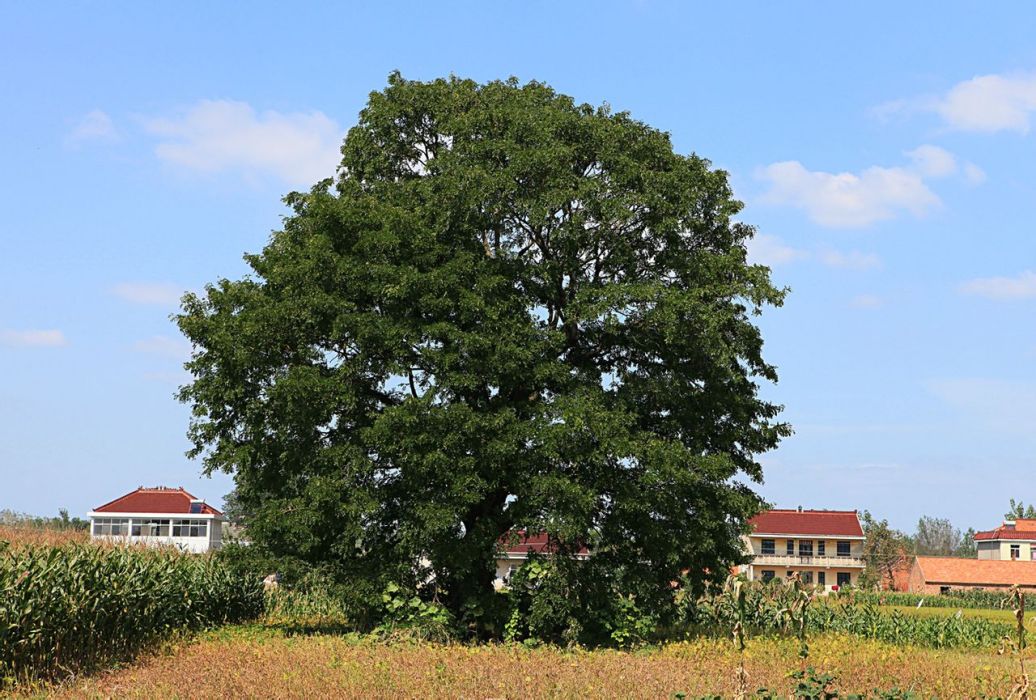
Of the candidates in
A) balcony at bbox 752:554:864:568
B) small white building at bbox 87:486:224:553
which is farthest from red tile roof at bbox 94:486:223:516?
balcony at bbox 752:554:864:568

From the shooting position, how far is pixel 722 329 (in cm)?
2588

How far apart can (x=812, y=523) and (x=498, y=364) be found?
74.4 metres

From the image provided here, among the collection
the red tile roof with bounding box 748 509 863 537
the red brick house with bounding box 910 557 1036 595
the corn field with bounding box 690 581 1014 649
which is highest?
the red tile roof with bounding box 748 509 863 537

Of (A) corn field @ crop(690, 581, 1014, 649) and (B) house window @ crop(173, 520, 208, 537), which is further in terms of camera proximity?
(B) house window @ crop(173, 520, 208, 537)

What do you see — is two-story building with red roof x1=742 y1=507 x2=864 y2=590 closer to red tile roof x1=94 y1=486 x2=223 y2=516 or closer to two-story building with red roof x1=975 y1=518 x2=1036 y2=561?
two-story building with red roof x1=975 y1=518 x2=1036 y2=561

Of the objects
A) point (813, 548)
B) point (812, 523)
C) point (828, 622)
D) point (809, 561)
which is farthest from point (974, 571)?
point (828, 622)

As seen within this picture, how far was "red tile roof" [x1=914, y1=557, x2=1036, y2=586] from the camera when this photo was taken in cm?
8462

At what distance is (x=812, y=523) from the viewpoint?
299 ft

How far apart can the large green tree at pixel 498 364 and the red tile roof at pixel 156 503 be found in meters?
61.6

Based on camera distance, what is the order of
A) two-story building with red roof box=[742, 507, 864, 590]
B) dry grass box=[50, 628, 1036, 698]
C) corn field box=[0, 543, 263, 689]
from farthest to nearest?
two-story building with red roof box=[742, 507, 864, 590] < corn field box=[0, 543, 263, 689] < dry grass box=[50, 628, 1036, 698]

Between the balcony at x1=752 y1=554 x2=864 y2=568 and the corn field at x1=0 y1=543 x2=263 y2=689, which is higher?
the corn field at x1=0 y1=543 x2=263 y2=689

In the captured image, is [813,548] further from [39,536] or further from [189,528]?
[39,536]

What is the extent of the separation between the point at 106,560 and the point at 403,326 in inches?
330

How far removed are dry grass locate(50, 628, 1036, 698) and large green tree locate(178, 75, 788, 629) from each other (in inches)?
127
